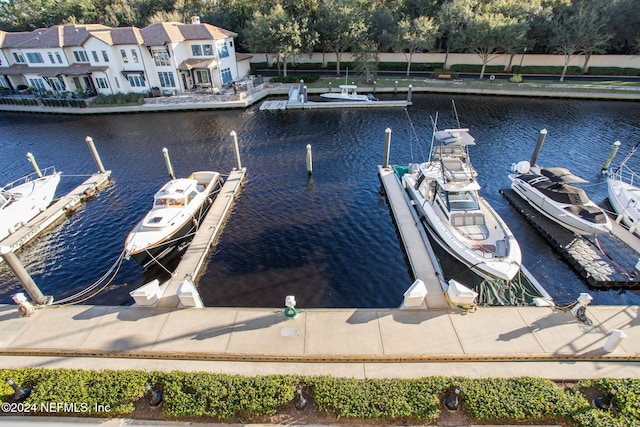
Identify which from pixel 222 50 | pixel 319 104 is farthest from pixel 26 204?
pixel 222 50

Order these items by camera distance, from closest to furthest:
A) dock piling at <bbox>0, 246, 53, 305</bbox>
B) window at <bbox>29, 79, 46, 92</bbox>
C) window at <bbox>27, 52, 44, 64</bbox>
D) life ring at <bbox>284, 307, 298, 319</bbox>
A: life ring at <bbox>284, 307, 298, 319</bbox>, dock piling at <bbox>0, 246, 53, 305</bbox>, window at <bbox>27, 52, 44, 64</bbox>, window at <bbox>29, 79, 46, 92</bbox>

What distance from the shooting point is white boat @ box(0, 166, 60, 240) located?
20.1 metres

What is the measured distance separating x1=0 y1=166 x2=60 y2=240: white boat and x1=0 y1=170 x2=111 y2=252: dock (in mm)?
306

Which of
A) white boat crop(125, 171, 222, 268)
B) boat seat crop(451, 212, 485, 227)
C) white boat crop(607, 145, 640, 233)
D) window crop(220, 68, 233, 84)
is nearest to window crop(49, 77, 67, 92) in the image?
window crop(220, 68, 233, 84)

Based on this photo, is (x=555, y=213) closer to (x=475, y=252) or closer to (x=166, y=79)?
(x=475, y=252)

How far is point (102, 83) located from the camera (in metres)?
47.3

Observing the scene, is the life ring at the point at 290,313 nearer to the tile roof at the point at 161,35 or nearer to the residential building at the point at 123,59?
the residential building at the point at 123,59

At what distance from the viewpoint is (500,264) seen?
14.7 m

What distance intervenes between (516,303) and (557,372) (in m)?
4.31

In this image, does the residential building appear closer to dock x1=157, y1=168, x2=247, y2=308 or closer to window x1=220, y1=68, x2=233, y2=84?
window x1=220, y1=68, x2=233, y2=84

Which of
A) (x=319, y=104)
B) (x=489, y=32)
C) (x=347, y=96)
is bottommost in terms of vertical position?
(x=319, y=104)

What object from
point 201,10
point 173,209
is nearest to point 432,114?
point 173,209

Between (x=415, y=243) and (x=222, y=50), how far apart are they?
4501 centimetres

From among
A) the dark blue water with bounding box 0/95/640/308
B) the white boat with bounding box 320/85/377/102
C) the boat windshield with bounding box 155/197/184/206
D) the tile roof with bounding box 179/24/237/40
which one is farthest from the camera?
the tile roof with bounding box 179/24/237/40
